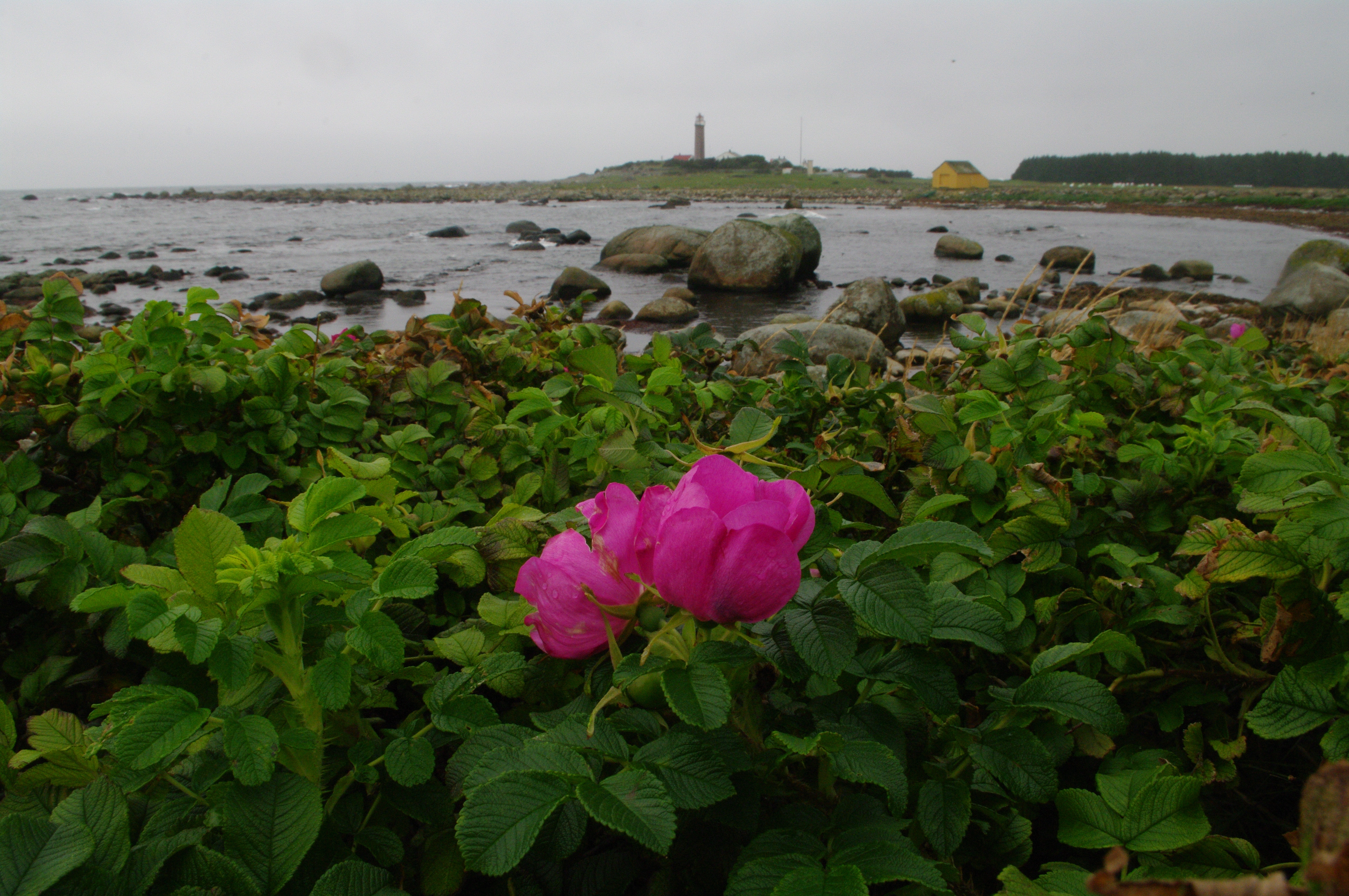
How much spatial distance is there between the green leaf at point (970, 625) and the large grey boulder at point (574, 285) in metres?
11.2

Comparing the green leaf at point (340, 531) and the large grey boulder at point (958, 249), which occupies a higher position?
the large grey boulder at point (958, 249)

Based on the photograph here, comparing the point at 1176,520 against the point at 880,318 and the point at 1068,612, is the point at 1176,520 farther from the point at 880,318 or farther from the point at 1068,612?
the point at 880,318

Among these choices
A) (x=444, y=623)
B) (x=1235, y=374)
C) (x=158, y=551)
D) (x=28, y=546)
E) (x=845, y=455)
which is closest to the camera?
(x=28, y=546)

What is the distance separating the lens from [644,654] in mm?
641

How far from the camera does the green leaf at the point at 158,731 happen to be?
60 cm

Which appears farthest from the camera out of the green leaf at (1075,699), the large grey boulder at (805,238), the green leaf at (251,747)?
the large grey boulder at (805,238)

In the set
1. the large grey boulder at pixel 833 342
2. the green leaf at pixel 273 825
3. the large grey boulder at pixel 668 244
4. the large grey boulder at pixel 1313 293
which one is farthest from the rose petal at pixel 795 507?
the large grey boulder at pixel 668 244

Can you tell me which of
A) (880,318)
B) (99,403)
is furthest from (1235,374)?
(880,318)

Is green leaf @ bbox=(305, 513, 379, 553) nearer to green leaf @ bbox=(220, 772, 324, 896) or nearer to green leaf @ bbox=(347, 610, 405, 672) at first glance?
green leaf @ bbox=(347, 610, 405, 672)

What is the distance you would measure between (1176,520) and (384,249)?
888 inches

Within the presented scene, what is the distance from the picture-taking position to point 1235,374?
1683 millimetres

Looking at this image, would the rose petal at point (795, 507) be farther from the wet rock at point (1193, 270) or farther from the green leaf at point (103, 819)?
the wet rock at point (1193, 270)

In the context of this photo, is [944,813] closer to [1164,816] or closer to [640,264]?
[1164,816]

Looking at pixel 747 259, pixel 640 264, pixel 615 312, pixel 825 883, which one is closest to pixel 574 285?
pixel 615 312
